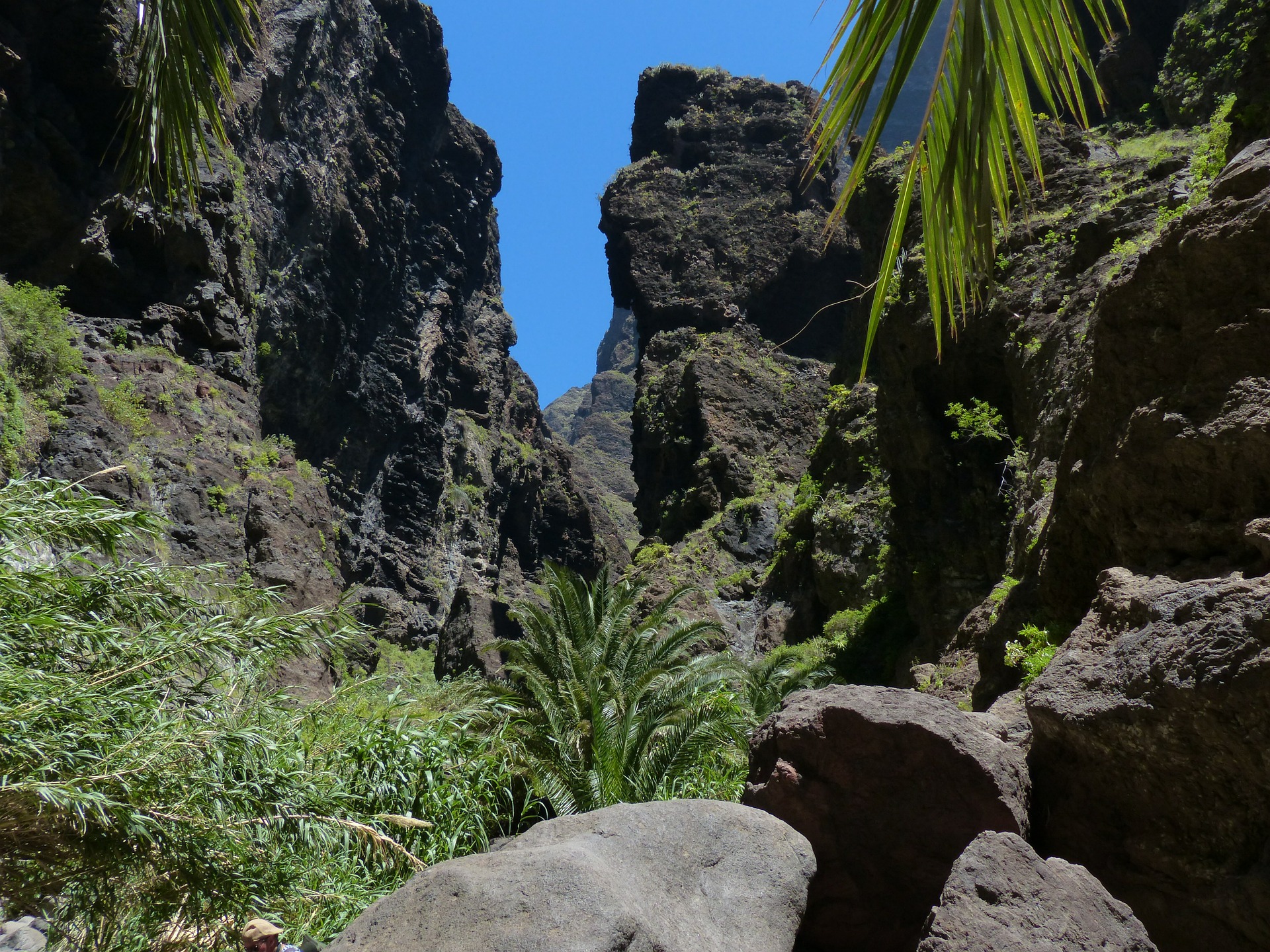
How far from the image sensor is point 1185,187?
27.2ft

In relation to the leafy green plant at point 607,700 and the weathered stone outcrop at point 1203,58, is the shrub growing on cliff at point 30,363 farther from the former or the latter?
the weathered stone outcrop at point 1203,58

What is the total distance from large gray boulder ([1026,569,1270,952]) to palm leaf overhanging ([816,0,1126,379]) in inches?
85.4

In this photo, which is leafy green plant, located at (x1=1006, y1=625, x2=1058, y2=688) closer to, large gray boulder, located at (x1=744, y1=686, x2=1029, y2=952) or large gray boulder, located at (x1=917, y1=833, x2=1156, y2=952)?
large gray boulder, located at (x1=744, y1=686, x2=1029, y2=952)

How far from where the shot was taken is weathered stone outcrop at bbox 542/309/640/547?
73000mm

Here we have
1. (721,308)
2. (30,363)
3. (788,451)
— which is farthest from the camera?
(721,308)

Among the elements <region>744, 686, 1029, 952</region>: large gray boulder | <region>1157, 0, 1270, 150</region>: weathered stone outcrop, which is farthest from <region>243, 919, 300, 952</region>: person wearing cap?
<region>1157, 0, 1270, 150</region>: weathered stone outcrop

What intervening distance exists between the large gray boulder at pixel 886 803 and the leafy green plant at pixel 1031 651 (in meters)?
1.01

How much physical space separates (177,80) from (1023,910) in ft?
12.0

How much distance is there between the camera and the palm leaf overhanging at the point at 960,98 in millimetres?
1222

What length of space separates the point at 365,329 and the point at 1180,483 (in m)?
38.5

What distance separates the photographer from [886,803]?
12.0ft

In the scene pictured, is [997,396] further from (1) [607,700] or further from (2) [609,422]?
(2) [609,422]

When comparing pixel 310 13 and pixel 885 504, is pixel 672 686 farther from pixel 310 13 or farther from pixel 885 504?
pixel 310 13

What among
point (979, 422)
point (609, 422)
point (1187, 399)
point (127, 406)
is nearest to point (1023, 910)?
point (1187, 399)
